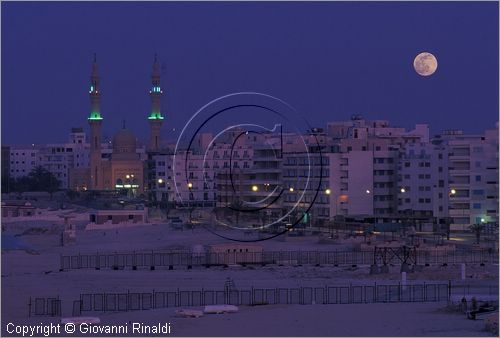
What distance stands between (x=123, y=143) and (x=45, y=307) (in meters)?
32.7

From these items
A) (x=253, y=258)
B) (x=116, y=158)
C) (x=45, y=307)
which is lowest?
(x=45, y=307)

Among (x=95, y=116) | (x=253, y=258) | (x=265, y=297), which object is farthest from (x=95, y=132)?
(x=265, y=297)

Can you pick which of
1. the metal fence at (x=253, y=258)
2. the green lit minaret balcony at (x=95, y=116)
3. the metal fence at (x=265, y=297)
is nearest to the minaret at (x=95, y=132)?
the green lit minaret balcony at (x=95, y=116)

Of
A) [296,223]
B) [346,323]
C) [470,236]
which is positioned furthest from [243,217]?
[346,323]

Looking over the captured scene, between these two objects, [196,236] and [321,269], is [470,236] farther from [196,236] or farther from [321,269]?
[321,269]

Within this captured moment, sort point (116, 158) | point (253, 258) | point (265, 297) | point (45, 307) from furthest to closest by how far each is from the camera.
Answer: point (116, 158), point (253, 258), point (265, 297), point (45, 307)

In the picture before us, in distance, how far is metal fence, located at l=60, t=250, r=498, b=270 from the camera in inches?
709

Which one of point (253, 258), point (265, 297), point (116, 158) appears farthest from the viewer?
point (116, 158)

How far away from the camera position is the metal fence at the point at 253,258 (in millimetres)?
18000

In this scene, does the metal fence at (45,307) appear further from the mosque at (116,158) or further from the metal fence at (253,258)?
the mosque at (116,158)

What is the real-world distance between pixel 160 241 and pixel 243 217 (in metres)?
7.25

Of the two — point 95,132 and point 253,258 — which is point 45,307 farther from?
point 95,132

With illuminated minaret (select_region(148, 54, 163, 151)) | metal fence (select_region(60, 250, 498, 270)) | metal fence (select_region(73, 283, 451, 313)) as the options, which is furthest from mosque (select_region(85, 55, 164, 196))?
metal fence (select_region(73, 283, 451, 313))

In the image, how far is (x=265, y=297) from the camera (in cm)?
1342
